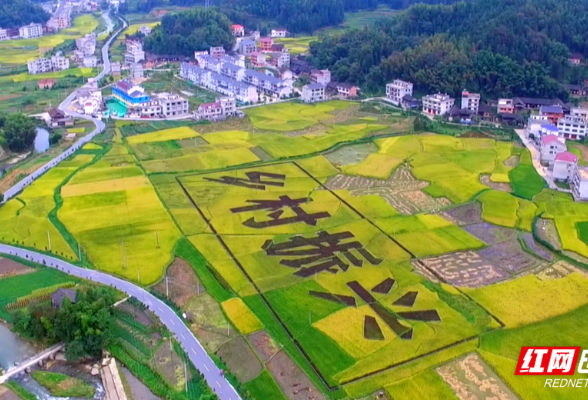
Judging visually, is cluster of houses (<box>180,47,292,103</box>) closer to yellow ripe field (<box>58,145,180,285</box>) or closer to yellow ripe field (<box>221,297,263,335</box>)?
yellow ripe field (<box>58,145,180,285</box>)

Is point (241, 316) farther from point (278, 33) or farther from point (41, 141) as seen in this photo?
point (278, 33)

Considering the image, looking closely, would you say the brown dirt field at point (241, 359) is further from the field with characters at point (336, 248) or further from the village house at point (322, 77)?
the village house at point (322, 77)

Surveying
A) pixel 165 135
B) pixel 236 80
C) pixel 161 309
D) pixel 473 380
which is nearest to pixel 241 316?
pixel 161 309

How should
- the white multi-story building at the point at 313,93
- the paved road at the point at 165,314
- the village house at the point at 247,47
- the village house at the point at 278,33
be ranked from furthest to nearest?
the village house at the point at 278,33, the village house at the point at 247,47, the white multi-story building at the point at 313,93, the paved road at the point at 165,314

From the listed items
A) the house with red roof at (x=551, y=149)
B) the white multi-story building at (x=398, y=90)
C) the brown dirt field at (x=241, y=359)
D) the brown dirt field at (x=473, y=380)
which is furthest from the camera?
the white multi-story building at (x=398, y=90)

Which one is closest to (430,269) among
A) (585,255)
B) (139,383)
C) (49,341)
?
(585,255)

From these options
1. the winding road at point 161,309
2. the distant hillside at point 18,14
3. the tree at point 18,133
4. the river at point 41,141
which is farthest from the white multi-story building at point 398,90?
the distant hillside at point 18,14
